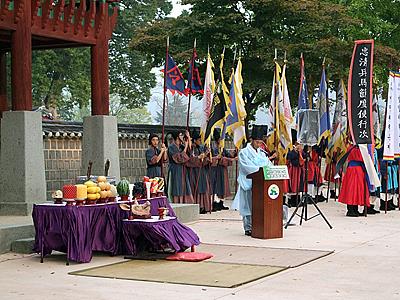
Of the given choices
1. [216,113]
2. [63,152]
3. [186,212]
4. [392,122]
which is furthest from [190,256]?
[392,122]

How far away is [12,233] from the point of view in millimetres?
11641

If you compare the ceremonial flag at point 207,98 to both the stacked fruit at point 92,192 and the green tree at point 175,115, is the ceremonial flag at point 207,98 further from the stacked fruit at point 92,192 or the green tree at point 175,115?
the green tree at point 175,115

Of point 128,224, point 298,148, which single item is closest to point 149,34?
point 298,148

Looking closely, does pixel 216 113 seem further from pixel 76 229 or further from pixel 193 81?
pixel 76 229

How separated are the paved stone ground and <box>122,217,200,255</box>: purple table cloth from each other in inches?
12.4

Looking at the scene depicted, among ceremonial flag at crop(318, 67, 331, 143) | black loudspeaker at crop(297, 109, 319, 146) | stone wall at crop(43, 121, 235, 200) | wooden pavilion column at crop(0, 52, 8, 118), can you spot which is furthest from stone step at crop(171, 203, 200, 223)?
ceremonial flag at crop(318, 67, 331, 143)

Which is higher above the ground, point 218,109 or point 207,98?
point 207,98

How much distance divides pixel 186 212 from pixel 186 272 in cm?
572

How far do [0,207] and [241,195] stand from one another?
12.4 ft

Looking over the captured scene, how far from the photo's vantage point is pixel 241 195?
44.2ft

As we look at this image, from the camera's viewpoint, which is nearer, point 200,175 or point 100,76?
point 100,76

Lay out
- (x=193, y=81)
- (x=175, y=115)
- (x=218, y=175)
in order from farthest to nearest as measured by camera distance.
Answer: (x=175, y=115) < (x=218, y=175) < (x=193, y=81)

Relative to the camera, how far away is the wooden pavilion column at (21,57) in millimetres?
13516

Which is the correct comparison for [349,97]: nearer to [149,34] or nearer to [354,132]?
[354,132]
